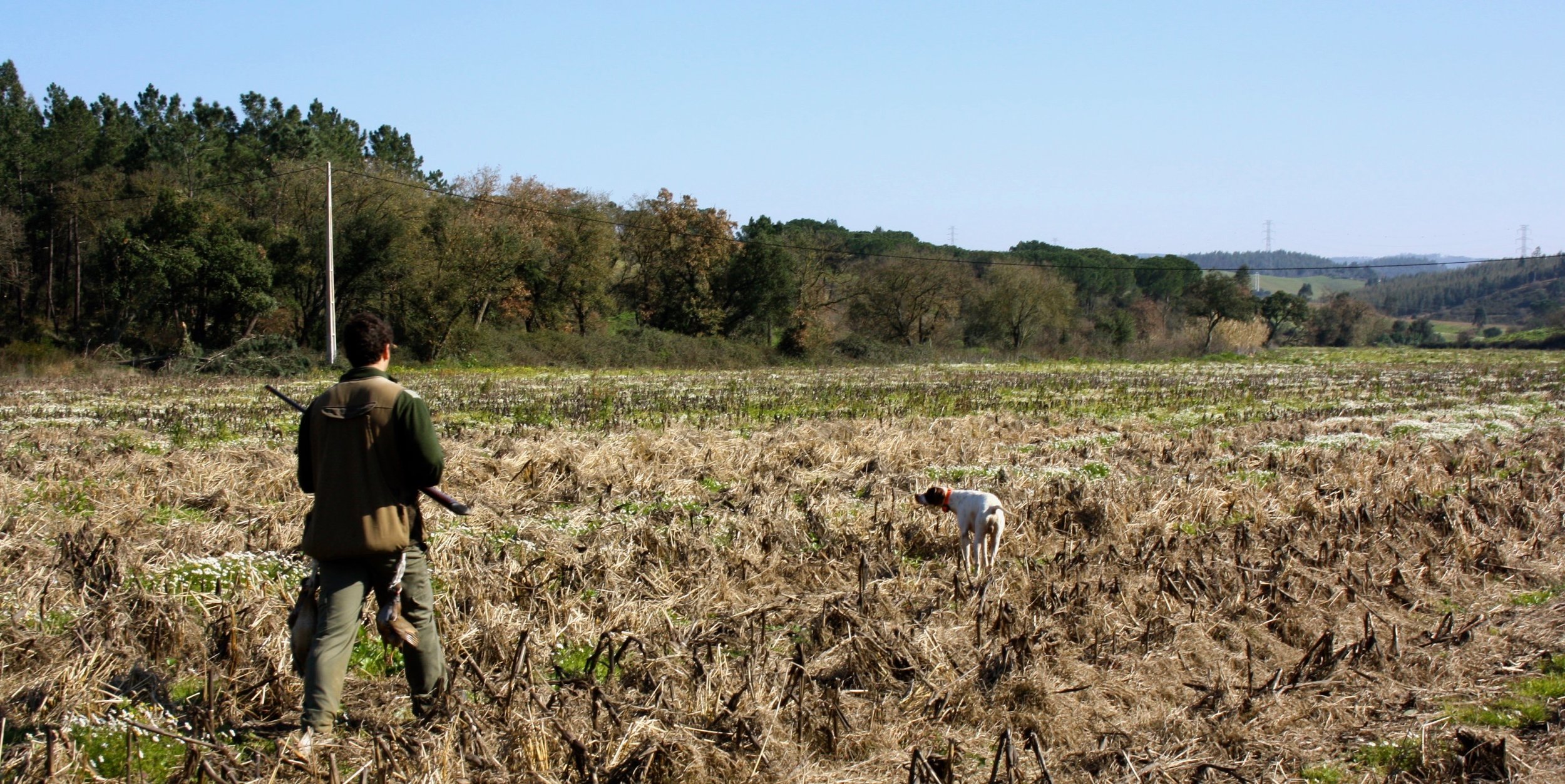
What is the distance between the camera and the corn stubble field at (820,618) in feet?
15.2

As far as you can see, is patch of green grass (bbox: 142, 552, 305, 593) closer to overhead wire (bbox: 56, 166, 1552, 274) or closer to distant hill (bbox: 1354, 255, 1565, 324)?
overhead wire (bbox: 56, 166, 1552, 274)

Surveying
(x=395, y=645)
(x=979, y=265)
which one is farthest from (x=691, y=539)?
(x=979, y=265)

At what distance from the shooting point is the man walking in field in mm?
4371

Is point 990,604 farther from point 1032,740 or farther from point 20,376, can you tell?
point 20,376

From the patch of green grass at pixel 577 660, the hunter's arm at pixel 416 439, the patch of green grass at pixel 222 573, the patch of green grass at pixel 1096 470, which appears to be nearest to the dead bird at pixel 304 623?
the hunter's arm at pixel 416 439

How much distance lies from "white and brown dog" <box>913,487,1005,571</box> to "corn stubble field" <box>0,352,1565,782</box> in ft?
0.66

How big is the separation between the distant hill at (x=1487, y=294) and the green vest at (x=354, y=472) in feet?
452

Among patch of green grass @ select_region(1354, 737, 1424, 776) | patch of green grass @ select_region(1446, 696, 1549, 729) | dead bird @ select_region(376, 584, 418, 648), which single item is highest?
dead bird @ select_region(376, 584, 418, 648)

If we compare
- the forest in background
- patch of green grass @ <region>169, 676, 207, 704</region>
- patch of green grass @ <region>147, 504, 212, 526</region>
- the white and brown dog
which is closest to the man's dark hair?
patch of green grass @ <region>169, 676, 207, 704</region>

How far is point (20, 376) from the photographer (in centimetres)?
3020

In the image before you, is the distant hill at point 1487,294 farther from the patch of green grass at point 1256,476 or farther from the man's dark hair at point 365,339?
the man's dark hair at point 365,339

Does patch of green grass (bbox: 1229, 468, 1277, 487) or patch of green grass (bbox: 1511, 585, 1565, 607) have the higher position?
patch of green grass (bbox: 1229, 468, 1277, 487)

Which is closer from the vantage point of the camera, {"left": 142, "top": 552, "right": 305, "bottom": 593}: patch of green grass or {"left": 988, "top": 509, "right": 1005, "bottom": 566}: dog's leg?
{"left": 142, "top": 552, "right": 305, "bottom": 593}: patch of green grass

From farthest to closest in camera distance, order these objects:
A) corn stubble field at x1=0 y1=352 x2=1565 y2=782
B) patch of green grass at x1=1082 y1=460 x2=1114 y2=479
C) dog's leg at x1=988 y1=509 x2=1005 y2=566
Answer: patch of green grass at x1=1082 y1=460 x2=1114 y2=479, dog's leg at x1=988 y1=509 x2=1005 y2=566, corn stubble field at x1=0 y1=352 x2=1565 y2=782
